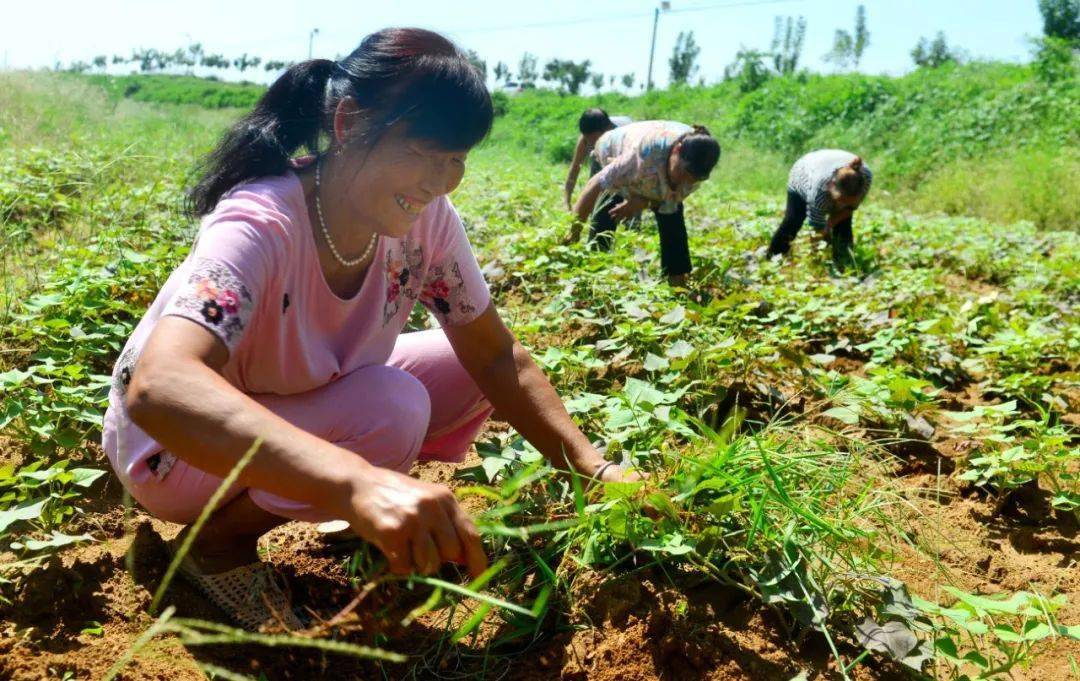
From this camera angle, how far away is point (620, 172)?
4648 millimetres

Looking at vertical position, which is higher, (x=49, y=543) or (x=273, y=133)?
(x=273, y=133)

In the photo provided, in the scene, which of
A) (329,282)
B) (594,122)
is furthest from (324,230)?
(594,122)

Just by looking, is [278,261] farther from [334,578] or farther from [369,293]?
[334,578]

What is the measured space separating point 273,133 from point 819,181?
4.29m

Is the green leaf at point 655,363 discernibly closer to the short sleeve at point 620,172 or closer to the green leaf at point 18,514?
the green leaf at point 18,514

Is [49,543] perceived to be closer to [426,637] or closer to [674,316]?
[426,637]

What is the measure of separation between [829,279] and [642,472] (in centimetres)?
342

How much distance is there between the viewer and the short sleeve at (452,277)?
6.31 feet

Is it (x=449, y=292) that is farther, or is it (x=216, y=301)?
(x=449, y=292)

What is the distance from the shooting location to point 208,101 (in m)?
31.2

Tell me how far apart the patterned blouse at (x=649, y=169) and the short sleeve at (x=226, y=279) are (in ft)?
10.1

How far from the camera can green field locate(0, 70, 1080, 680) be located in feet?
5.03

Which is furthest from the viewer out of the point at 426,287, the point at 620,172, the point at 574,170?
the point at 574,170

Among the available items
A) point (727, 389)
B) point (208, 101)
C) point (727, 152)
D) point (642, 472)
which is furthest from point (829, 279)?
point (208, 101)
